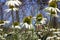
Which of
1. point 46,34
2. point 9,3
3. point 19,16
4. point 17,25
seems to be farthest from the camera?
point 19,16

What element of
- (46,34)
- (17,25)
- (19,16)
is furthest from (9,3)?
(19,16)

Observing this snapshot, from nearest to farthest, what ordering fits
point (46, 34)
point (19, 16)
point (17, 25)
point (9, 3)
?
point (9, 3) < point (17, 25) < point (46, 34) < point (19, 16)

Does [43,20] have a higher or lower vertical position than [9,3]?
lower

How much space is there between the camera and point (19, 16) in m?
4.64

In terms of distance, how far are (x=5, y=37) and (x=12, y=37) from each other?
0.63 feet

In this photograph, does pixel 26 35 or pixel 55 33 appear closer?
pixel 55 33

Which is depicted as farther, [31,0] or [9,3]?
[31,0]

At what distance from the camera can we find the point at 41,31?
3473 mm

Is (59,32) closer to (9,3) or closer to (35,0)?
(9,3)

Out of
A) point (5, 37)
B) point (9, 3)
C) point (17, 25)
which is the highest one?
point (9, 3)

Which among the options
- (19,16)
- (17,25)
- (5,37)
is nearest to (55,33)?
(17,25)

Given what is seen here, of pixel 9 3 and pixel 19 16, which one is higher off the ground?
pixel 9 3

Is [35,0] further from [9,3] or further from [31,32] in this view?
[9,3]

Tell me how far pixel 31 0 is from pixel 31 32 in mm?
1798
